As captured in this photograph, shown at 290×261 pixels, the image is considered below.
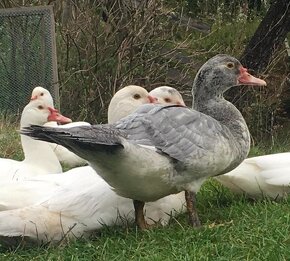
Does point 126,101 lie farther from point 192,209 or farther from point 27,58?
point 27,58

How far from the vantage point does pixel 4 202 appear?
209 inches

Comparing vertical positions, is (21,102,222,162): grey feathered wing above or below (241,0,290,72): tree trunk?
above

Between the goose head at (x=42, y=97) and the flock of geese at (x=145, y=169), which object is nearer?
the flock of geese at (x=145, y=169)

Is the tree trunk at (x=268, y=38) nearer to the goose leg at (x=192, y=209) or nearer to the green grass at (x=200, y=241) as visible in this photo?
the green grass at (x=200, y=241)

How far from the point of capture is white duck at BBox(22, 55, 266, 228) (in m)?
4.58

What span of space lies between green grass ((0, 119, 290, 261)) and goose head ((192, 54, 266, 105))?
78 centimetres

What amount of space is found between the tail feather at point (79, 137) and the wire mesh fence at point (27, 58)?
5648mm

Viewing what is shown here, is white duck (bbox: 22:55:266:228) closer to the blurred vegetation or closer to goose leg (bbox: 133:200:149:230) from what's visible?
goose leg (bbox: 133:200:149:230)

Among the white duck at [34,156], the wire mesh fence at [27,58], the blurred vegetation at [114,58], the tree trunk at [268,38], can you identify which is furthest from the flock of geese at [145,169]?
the tree trunk at [268,38]

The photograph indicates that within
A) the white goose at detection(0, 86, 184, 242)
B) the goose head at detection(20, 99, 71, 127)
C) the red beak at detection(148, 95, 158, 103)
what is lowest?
the goose head at detection(20, 99, 71, 127)

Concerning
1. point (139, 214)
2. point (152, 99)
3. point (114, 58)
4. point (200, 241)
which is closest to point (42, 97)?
point (152, 99)

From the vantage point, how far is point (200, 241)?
4773 millimetres

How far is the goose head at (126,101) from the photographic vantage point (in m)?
6.16

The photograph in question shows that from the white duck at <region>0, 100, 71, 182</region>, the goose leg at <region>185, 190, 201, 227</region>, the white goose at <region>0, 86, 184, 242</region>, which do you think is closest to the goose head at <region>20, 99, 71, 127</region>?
the white duck at <region>0, 100, 71, 182</region>
